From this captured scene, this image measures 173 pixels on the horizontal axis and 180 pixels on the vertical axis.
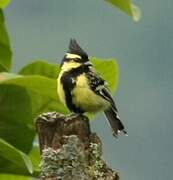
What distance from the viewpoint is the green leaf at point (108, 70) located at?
2.30m

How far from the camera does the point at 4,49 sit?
224 cm

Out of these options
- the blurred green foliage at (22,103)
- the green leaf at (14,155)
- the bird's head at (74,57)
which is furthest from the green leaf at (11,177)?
the bird's head at (74,57)

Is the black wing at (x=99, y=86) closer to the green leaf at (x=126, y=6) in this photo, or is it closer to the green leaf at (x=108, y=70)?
the green leaf at (x=108, y=70)

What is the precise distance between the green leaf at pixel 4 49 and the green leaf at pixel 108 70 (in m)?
0.21

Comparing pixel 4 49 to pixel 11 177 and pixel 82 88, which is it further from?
pixel 11 177

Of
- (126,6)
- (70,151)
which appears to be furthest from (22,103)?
(70,151)

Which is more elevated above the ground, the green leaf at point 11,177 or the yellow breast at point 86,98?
the yellow breast at point 86,98

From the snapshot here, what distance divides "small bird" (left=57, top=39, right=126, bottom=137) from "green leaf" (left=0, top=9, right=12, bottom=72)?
0.53 feet

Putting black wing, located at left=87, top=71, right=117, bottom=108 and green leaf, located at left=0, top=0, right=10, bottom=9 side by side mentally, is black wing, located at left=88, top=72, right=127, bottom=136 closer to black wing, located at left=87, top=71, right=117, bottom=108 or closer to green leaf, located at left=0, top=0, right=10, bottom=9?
black wing, located at left=87, top=71, right=117, bottom=108

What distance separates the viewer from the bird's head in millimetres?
2023

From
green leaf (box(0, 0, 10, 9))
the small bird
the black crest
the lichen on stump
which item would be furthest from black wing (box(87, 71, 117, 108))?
the lichen on stump

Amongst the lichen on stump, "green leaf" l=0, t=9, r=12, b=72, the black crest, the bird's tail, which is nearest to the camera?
the lichen on stump

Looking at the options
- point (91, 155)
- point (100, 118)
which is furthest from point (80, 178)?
point (100, 118)

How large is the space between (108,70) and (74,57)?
25 centimetres
